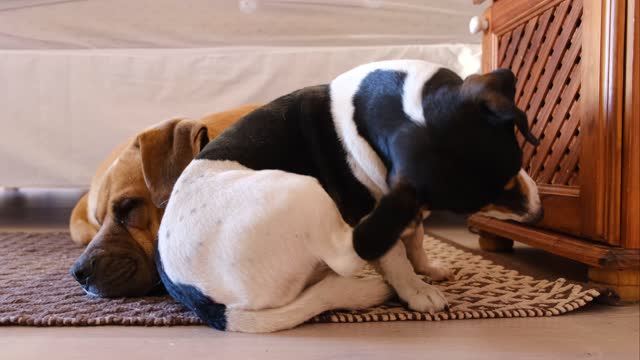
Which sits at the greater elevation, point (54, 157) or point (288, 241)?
point (288, 241)

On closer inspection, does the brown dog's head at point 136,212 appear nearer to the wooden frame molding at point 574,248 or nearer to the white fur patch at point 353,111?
the white fur patch at point 353,111

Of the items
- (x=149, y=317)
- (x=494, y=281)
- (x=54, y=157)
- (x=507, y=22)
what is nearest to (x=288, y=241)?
(x=149, y=317)

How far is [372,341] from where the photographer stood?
95 cm

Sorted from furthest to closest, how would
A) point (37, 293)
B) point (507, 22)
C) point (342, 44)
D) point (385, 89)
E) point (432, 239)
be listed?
1. point (342, 44)
2. point (432, 239)
3. point (507, 22)
4. point (37, 293)
5. point (385, 89)

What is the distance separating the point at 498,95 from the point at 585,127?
460mm

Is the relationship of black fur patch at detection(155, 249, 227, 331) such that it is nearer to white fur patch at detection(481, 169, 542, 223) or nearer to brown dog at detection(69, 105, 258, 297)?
brown dog at detection(69, 105, 258, 297)

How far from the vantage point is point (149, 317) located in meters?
1.08

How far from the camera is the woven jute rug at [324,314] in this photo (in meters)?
1.07

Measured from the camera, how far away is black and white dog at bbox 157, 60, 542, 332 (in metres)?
0.88

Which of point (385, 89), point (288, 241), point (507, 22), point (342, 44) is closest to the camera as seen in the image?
point (288, 241)

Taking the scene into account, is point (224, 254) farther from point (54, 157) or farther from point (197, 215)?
point (54, 157)

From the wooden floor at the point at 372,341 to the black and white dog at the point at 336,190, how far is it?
0.18 feet

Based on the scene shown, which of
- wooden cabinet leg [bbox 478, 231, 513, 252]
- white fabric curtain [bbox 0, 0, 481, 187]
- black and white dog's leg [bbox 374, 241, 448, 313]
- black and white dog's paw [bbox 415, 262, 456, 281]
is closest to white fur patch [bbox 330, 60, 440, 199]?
black and white dog's leg [bbox 374, 241, 448, 313]

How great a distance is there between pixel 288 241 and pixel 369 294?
24cm
